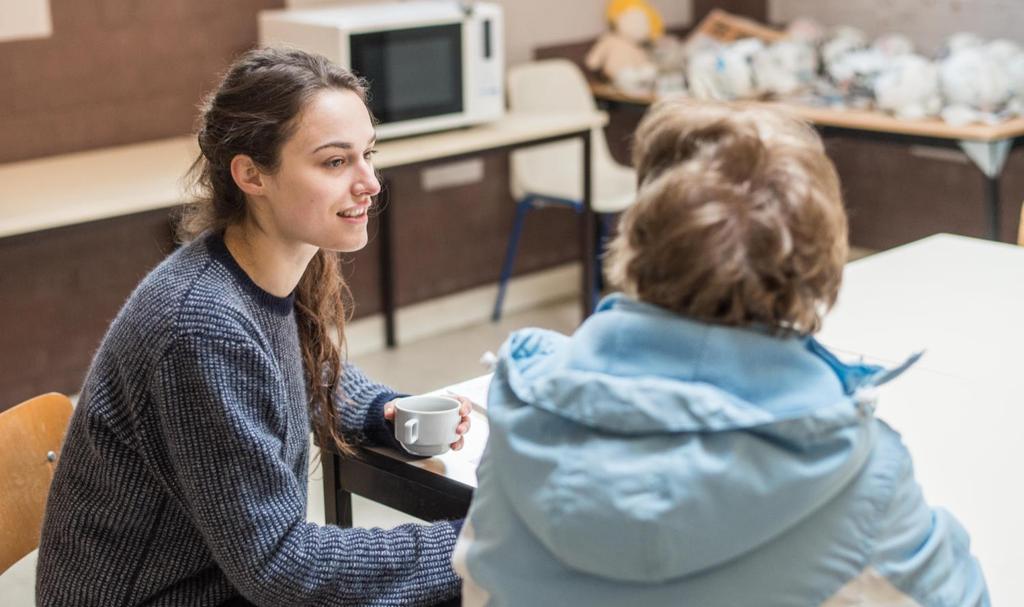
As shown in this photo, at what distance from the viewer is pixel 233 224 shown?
1469 millimetres

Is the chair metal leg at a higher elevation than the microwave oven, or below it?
below

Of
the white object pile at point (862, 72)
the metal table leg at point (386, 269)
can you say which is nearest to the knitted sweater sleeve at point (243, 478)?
the white object pile at point (862, 72)

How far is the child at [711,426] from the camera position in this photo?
3.02ft

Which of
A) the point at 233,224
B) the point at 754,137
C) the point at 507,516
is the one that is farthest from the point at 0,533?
the point at 754,137

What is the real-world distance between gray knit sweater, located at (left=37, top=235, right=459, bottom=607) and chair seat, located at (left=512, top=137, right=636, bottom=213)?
8.33 ft

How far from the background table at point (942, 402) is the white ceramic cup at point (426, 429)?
2cm

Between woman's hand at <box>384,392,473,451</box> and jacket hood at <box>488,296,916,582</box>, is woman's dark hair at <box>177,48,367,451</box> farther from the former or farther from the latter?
jacket hood at <box>488,296,916,582</box>

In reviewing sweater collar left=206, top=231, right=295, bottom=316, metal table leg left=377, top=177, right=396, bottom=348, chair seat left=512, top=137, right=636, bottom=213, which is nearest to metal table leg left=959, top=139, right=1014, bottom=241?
chair seat left=512, top=137, right=636, bottom=213

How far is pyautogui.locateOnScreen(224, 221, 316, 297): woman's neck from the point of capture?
1.45 meters

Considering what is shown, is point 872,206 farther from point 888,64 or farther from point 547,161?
point 547,161

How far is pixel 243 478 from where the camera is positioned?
4.30ft

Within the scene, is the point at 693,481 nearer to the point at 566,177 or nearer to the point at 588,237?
the point at 588,237

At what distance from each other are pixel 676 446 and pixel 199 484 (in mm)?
570

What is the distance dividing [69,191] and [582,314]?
5.86ft
